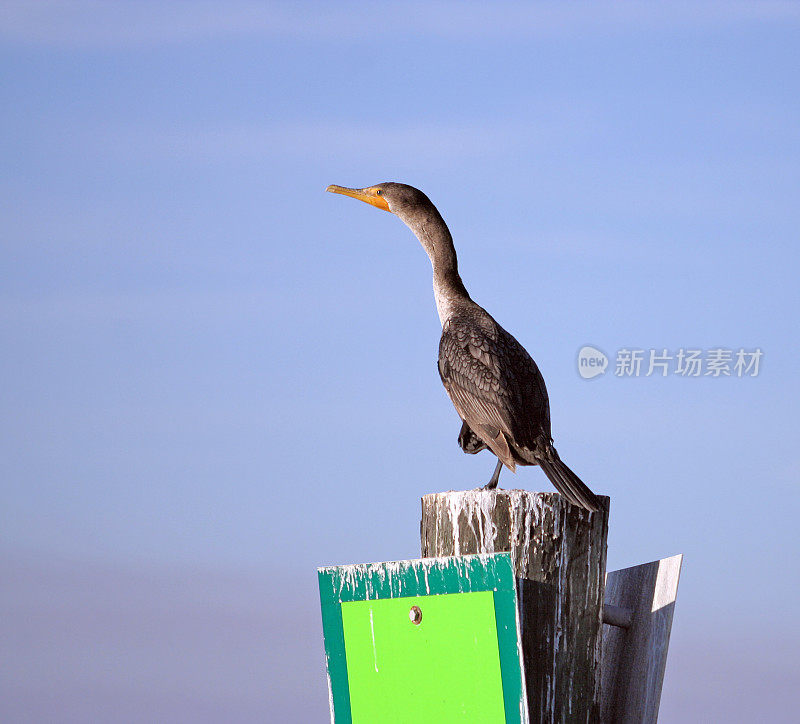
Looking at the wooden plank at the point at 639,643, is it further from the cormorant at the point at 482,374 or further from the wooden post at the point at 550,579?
the cormorant at the point at 482,374

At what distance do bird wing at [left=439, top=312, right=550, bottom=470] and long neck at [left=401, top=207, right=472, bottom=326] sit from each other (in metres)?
0.23

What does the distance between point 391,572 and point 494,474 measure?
3.54 feet

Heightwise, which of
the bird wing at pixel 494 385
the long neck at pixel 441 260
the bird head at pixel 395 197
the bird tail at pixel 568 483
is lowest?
the bird tail at pixel 568 483

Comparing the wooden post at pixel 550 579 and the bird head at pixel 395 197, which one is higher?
the bird head at pixel 395 197

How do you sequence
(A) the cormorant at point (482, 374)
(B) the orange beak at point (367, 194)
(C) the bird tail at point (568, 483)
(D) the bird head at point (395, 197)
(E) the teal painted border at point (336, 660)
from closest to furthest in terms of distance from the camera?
(E) the teal painted border at point (336, 660), (C) the bird tail at point (568, 483), (A) the cormorant at point (482, 374), (D) the bird head at point (395, 197), (B) the orange beak at point (367, 194)

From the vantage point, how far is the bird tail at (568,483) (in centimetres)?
338

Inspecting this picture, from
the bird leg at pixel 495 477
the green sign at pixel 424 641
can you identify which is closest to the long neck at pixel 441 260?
the bird leg at pixel 495 477

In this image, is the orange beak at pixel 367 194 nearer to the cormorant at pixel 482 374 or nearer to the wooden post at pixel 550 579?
the cormorant at pixel 482 374

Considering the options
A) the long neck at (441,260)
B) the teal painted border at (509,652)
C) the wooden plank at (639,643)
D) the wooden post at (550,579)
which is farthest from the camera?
the long neck at (441,260)

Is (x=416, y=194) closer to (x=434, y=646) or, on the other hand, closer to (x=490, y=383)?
(x=490, y=383)

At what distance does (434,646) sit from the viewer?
119 inches

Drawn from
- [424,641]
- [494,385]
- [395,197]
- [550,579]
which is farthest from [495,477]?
[395,197]

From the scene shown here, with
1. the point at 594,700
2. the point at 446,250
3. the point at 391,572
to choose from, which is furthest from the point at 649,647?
the point at 446,250

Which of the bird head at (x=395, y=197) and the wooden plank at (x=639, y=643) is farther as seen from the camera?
the bird head at (x=395, y=197)
